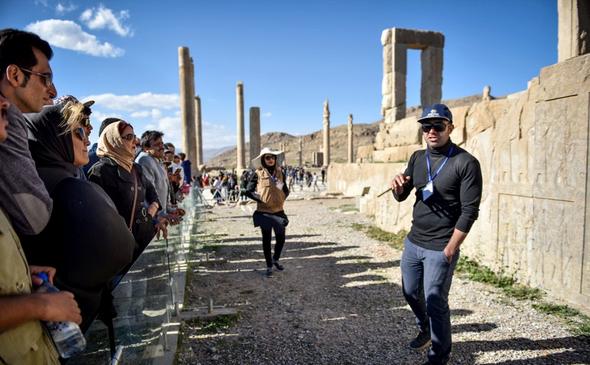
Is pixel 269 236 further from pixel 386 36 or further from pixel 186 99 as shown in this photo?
pixel 186 99

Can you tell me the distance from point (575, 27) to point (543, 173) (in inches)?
85.0

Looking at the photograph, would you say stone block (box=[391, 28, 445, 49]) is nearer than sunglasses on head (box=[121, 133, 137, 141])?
No

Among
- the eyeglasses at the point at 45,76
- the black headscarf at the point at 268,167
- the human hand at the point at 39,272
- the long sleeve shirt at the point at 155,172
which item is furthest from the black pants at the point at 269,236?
the human hand at the point at 39,272

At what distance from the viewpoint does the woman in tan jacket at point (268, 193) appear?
5090 mm

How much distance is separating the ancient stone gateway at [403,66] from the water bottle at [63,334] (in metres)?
11.9

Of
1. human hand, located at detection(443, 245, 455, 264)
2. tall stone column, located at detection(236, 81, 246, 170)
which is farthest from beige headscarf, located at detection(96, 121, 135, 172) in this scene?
tall stone column, located at detection(236, 81, 246, 170)

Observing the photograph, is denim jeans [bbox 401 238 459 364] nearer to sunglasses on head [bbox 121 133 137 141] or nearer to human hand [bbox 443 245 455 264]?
human hand [bbox 443 245 455 264]

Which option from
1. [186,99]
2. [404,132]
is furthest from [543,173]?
[186,99]

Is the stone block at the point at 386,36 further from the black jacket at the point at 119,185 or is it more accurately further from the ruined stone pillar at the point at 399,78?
the black jacket at the point at 119,185

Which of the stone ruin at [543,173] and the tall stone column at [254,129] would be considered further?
the tall stone column at [254,129]

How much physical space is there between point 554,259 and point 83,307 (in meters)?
4.65

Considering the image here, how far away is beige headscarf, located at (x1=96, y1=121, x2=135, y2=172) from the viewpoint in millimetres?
2658

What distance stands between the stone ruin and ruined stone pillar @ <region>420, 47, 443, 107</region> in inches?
241

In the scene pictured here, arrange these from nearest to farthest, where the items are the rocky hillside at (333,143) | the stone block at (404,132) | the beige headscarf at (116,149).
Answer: the beige headscarf at (116,149), the stone block at (404,132), the rocky hillside at (333,143)
